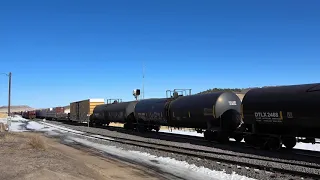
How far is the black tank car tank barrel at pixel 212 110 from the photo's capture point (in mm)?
21719

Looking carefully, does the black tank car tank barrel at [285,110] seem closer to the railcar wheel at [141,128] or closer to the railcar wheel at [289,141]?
the railcar wheel at [289,141]

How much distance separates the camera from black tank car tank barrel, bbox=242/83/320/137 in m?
15.5

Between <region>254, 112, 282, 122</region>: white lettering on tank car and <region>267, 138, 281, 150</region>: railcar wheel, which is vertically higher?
<region>254, 112, 282, 122</region>: white lettering on tank car

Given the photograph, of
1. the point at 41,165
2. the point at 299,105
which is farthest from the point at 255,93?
the point at 41,165

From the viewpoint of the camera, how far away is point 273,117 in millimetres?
17641

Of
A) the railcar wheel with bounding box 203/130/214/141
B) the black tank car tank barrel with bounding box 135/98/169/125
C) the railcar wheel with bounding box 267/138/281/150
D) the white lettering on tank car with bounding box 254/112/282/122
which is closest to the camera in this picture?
the white lettering on tank car with bounding box 254/112/282/122

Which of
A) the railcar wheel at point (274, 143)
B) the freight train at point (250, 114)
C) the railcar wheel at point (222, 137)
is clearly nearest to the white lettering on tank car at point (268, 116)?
the freight train at point (250, 114)

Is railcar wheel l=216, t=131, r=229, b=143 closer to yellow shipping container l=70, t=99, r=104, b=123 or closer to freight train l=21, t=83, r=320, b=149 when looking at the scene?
freight train l=21, t=83, r=320, b=149

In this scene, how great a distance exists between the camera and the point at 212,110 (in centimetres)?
2169

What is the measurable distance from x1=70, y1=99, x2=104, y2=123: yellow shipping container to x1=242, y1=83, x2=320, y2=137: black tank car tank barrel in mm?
32200

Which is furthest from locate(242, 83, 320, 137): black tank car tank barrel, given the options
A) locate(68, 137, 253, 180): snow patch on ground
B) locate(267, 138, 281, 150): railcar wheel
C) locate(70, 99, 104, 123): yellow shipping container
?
locate(70, 99, 104, 123): yellow shipping container

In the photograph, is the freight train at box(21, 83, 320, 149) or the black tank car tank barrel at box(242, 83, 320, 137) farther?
the freight train at box(21, 83, 320, 149)

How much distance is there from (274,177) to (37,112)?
355 feet

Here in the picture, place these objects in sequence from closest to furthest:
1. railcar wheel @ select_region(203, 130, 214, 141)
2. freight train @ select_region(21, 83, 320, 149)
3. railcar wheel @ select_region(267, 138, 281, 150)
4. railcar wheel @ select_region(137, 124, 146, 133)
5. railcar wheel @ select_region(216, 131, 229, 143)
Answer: freight train @ select_region(21, 83, 320, 149), railcar wheel @ select_region(267, 138, 281, 150), railcar wheel @ select_region(216, 131, 229, 143), railcar wheel @ select_region(203, 130, 214, 141), railcar wheel @ select_region(137, 124, 146, 133)
